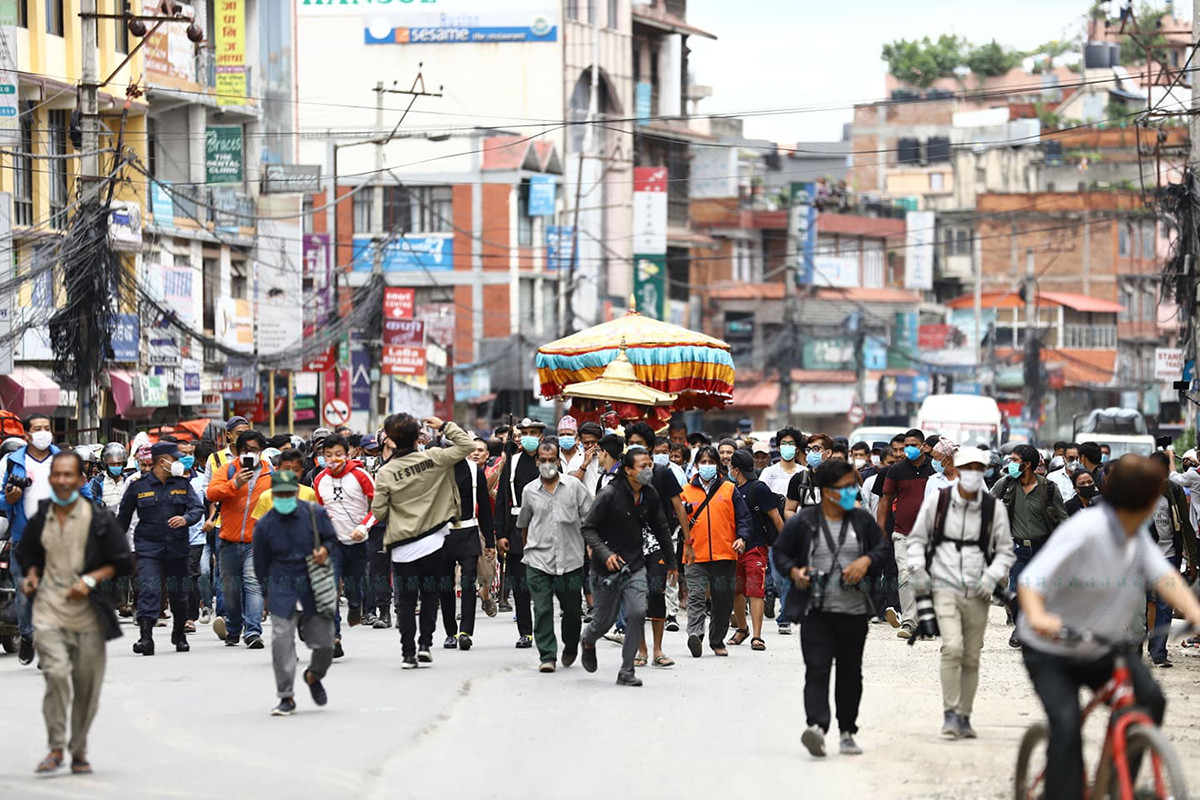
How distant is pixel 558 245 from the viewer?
2576 inches

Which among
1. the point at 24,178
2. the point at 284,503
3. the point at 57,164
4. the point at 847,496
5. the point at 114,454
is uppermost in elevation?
the point at 57,164

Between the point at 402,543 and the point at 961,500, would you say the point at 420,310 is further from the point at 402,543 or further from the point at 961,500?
the point at 961,500

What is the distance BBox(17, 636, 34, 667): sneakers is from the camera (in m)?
15.6

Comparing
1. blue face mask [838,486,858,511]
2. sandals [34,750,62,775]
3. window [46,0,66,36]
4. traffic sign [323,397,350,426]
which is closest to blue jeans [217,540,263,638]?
sandals [34,750,62,775]

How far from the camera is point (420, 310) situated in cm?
6266

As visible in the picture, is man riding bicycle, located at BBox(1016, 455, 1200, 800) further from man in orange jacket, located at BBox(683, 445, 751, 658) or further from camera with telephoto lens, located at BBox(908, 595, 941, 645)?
man in orange jacket, located at BBox(683, 445, 751, 658)

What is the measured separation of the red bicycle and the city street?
2.05 metres

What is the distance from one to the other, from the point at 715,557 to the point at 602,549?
2.43 metres

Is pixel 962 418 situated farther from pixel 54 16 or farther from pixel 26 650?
pixel 26 650

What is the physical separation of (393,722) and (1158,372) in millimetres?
29892

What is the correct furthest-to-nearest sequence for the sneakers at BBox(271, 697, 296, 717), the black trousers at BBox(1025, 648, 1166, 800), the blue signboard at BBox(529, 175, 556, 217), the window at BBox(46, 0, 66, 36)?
the blue signboard at BBox(529, 175, 556, 217), the window at BBox(46, 0, 66, 36), the sneakers at BBox(271, 697, 296, 717), the black trousers at BBox(1025, 648, 1166, 800)

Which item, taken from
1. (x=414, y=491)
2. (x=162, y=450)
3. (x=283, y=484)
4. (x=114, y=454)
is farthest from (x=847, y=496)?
(x=114, y=454)

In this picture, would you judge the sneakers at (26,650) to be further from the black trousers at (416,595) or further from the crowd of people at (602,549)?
the black trousers at (416,595)

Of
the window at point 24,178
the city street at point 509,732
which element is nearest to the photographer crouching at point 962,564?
the city street at point 509,732
